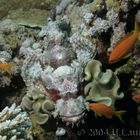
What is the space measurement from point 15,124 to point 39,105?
16.9 inches

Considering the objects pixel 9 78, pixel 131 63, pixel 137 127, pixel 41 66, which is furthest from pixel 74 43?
pixel 137 127

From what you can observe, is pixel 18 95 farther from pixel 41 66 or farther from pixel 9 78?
pixel 41 66

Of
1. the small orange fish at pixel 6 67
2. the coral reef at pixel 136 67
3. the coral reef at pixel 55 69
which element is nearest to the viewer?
the coral reef at pixel 55 69

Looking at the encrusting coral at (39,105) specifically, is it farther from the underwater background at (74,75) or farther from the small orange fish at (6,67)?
the small orange fish at (6,67)

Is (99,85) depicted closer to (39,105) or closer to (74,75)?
(74,75)

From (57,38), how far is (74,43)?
0.83 ft

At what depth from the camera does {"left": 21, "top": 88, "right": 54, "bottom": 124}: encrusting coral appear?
442 cm

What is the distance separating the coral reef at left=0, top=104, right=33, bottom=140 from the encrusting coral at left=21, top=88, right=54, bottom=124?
0.15 m

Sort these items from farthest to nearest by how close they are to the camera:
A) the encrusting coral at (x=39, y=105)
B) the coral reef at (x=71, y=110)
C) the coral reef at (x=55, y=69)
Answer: the encrusting coral at (x=39, y=105), the coral reef at (x=55, y=69), the coral reef at (x=71, y=110)

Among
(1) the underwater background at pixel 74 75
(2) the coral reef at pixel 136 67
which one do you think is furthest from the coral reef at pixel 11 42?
(2) the coral reef at pixel 136 67

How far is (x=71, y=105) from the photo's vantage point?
13.8ft

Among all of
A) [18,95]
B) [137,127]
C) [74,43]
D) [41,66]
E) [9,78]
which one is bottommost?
[137,127]

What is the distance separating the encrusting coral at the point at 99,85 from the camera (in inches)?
177

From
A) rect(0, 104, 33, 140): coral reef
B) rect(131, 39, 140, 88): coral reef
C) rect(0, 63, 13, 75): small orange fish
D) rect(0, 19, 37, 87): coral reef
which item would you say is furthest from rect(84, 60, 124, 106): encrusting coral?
rect(0, 19, 37, 87): coral reef
